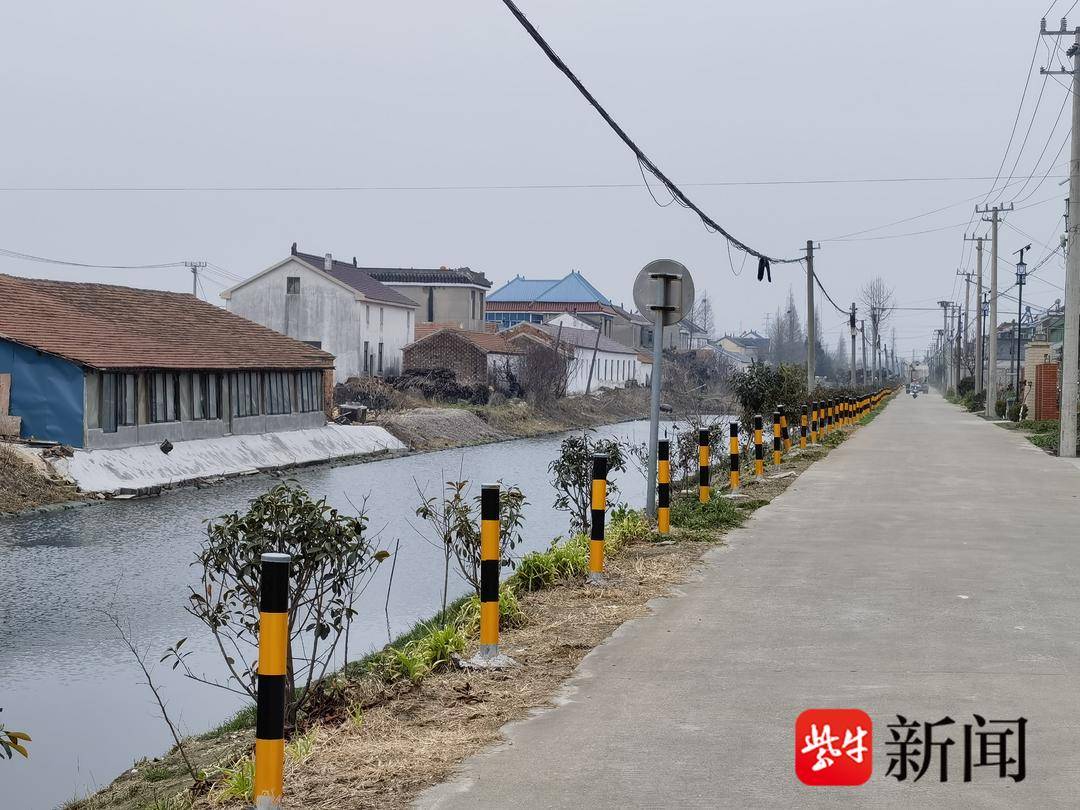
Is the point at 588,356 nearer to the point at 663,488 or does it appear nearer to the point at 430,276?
the point at 430,276

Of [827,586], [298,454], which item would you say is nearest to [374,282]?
[298,454]

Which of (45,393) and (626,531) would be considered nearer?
(626,531)

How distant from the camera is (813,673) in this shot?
23.3ft

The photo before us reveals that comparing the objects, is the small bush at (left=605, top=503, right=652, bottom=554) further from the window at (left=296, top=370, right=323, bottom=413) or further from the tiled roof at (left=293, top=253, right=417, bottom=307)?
the tiled roof at (left=293, top=253, right=417, bottom=307)

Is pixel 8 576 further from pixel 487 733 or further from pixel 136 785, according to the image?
pixel 487 733

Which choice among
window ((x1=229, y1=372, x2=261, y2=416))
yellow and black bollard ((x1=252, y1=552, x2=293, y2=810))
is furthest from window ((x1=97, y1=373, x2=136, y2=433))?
yellow and black bollard ((x1=252, y1=552, x2=293, y2=810))

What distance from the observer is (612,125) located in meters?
13.0

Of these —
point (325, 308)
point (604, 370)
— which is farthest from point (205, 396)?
point (604, 370)

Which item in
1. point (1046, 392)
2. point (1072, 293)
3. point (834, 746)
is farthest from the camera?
point (1046, 392)

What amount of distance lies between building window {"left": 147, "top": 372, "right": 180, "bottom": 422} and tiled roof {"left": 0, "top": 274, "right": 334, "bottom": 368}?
484 millimetres

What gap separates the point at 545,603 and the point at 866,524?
6.17 meters

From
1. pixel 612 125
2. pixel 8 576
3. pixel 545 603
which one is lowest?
pixel 8 576

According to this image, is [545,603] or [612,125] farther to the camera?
[612,125]

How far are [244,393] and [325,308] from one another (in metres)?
27.4
